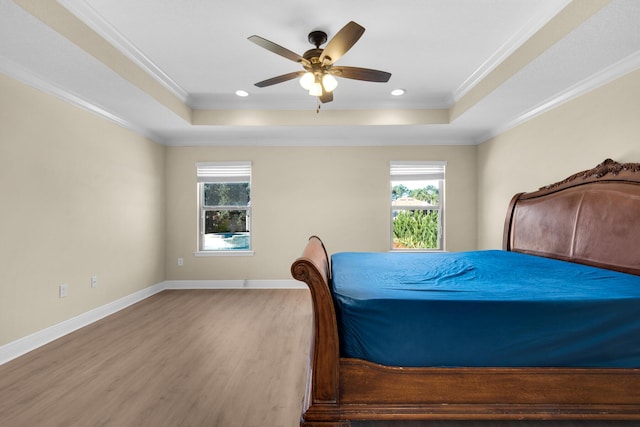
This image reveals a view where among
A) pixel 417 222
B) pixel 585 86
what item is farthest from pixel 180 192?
pixel 585 86

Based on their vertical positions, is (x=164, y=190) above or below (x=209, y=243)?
above

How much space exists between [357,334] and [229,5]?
2.38 metres

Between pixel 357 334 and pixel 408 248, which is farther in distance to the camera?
pixel 408 248

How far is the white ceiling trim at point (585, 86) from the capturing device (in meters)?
2.32

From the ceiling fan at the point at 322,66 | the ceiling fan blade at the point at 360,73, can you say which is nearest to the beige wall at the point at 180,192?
the ceiling fan blade at the point at 360,73

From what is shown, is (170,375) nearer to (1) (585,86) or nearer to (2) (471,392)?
(2) (471,392)

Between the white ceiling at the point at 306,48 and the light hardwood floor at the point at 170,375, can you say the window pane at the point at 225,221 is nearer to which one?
the white ceiling at the point at 306,48

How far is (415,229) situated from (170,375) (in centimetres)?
390

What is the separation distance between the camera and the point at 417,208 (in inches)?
192

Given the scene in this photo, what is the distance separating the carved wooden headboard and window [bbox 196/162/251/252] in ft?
12.4

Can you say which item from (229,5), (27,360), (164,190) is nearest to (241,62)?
(229,5)

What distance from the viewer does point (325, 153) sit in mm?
4746

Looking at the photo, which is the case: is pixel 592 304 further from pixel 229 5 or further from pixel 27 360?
pixel 27 360

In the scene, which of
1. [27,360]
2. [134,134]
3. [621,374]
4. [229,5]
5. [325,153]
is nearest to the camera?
[621,374]
